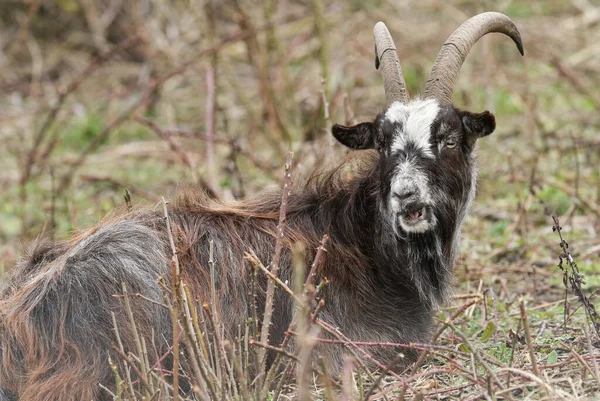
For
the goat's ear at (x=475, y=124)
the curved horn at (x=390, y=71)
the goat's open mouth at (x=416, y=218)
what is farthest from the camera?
the curved horn at (x=390, y=71)

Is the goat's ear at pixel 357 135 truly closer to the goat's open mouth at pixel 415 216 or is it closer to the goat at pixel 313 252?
the goat at pixel 313 252

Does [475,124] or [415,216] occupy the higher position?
[475,124]

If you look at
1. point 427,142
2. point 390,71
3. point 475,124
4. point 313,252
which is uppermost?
point 390,71

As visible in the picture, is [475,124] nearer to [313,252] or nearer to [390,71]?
[390,71]

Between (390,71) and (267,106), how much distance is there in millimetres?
5537

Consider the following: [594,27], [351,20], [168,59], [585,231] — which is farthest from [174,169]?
[594,27]

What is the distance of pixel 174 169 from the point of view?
11969mm

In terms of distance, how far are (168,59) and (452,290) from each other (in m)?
9.07

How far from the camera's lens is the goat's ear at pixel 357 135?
577cm

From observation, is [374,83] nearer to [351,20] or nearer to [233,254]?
[351,20]

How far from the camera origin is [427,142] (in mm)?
5348

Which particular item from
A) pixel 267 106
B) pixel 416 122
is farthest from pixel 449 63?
pixel 267 106

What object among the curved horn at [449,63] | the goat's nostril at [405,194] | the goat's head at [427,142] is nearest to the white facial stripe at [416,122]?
the goat's head at [427,142]

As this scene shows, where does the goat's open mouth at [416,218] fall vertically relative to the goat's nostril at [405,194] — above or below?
below
